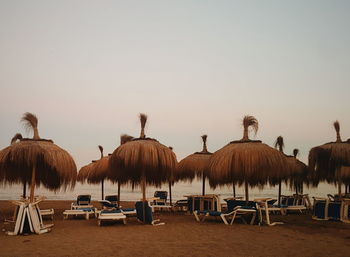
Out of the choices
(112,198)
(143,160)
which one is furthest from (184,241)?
(112,198)

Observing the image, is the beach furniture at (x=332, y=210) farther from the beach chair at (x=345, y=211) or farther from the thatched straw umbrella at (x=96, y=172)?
the thatched straw umbrella at (x=96, y=172)

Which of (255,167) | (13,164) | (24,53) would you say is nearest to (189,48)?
(24,53)

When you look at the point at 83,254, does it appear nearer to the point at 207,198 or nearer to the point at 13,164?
the point at 13,164

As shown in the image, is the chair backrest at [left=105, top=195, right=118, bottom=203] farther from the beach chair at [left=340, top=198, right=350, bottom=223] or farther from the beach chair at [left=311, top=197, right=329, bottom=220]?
the beach chair at [left=340, top=198, right=350, bottom=223]

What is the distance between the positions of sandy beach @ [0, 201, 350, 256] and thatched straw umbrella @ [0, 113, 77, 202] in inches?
55.4

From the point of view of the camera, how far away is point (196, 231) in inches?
310

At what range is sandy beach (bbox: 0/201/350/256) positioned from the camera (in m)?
5.58

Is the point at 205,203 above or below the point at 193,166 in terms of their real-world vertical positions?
below

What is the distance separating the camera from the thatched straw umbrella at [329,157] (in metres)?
10.1

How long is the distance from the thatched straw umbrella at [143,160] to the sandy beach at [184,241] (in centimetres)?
147

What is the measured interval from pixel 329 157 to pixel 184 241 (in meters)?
6.02

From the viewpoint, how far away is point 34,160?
8.11m

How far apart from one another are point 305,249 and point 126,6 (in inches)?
494

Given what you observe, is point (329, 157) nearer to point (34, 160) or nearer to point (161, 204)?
point (161, 204)
